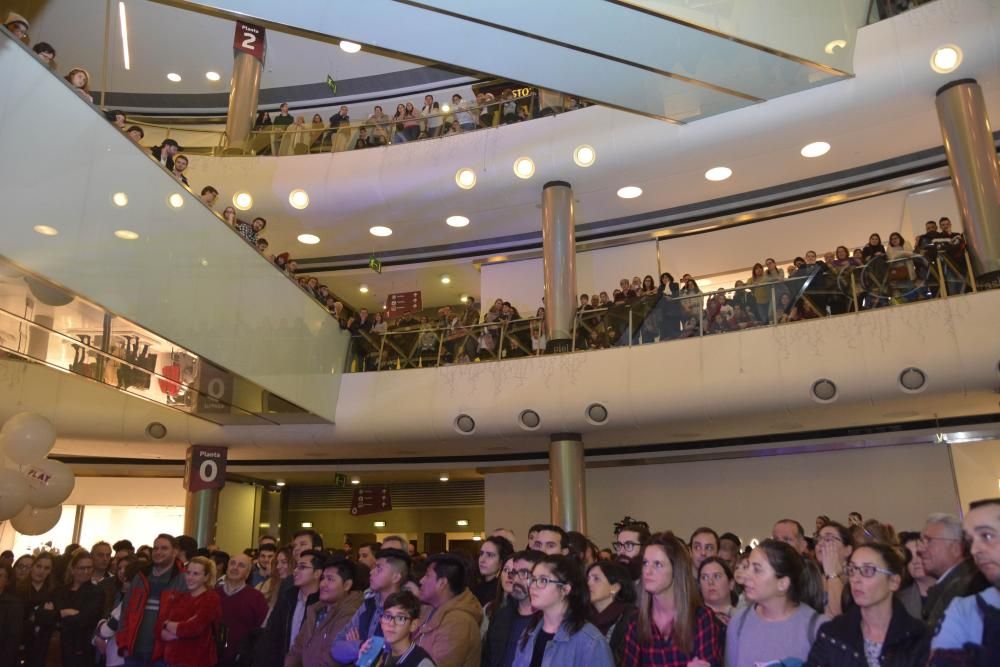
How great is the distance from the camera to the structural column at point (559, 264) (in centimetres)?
1111

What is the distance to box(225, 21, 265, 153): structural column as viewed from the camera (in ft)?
42.3

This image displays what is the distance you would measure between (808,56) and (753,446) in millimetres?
6477

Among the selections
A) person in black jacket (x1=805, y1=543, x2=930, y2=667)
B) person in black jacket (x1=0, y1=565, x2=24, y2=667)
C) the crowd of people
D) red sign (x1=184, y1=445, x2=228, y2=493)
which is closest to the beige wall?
red sign (x1=184, y1=445, x2=228, y2=493)

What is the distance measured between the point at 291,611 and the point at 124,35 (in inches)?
579

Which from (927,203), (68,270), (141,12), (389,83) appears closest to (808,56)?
(927,203)

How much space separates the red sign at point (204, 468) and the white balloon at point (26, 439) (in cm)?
429

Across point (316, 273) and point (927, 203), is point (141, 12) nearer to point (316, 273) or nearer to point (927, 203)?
point (316, 273)

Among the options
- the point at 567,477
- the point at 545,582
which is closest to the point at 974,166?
the point at 567,477

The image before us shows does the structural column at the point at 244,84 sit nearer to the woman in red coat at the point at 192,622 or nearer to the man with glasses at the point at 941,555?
the woman in red coat at the point at 192,622

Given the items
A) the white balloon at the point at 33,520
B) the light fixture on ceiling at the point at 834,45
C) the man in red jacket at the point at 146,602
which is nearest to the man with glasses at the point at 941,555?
the man in red jacket at the point at 146,602

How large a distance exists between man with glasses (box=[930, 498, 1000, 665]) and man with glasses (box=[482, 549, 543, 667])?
183 cm

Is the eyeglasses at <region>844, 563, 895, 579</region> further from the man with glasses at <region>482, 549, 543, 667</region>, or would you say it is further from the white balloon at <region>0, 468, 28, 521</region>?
the white balloon at <region>0, 468, 28, 521</region>

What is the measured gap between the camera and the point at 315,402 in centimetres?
1079

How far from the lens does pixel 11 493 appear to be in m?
6.91
